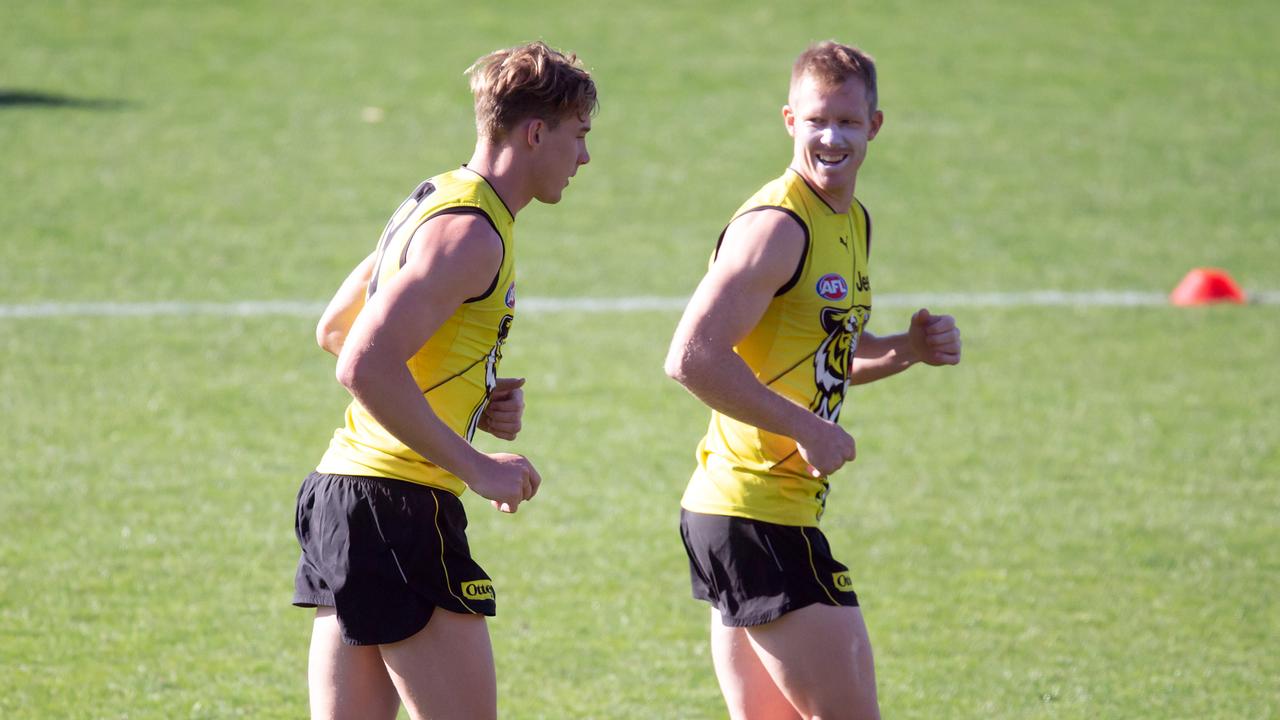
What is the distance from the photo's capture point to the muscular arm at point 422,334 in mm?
3221

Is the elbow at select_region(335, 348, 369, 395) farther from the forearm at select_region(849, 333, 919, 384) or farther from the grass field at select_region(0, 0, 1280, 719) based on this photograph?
the grass field at select_region(0, 0, 1280, 719)

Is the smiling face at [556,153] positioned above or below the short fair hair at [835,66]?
below

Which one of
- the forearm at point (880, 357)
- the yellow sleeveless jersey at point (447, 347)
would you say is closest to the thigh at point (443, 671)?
the yellow sleeveless jersey at point (447, 347)

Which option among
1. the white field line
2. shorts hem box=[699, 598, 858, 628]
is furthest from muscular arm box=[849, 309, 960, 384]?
the white field line

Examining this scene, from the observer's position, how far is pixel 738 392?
3592 millimetres

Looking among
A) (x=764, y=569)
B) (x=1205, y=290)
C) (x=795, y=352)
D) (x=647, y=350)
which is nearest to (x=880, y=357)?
(x=795, y=352)

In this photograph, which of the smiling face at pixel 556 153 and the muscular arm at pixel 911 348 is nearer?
the smiling face at pixel 556 153

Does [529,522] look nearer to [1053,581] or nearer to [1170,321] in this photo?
[1053,581]

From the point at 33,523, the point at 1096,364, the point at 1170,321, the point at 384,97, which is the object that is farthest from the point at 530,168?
the point at 384,97

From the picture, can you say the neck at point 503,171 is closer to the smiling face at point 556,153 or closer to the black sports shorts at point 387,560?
the smiling face at point 556,153

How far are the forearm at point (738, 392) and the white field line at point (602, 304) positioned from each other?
305 inches

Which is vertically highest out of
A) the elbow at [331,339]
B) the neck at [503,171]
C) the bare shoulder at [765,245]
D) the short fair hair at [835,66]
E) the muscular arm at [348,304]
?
the short fair hair at [835,66]

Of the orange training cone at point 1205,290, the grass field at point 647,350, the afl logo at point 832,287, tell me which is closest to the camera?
the afl logo at point 832,287

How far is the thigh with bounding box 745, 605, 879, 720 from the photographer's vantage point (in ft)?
12.2
